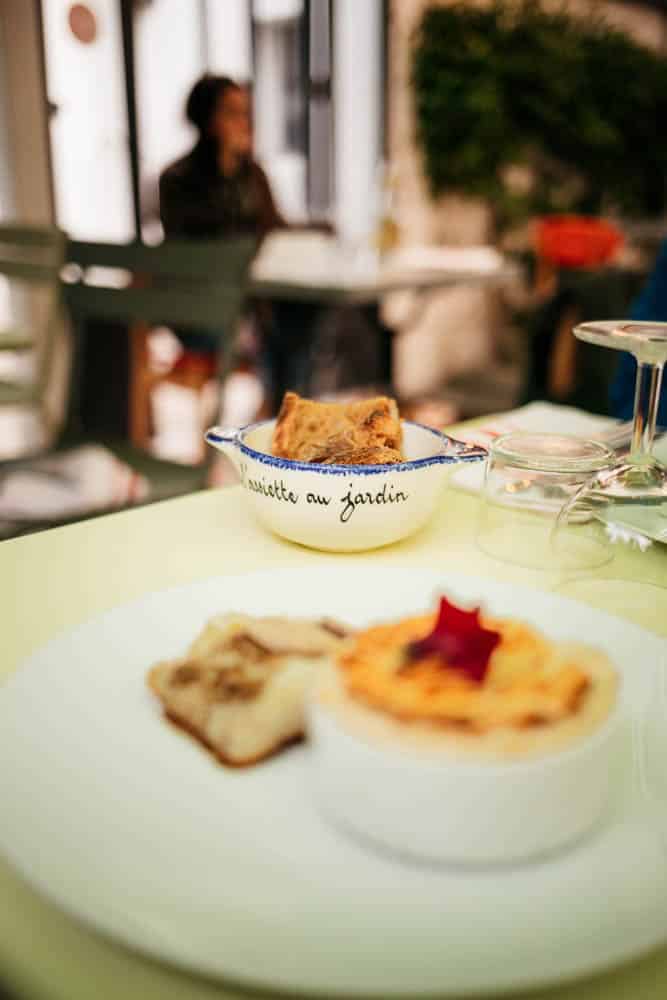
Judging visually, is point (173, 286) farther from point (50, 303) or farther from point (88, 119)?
point (88, 119)

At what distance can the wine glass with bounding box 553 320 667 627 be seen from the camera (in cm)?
73

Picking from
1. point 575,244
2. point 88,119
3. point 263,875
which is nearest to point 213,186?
point 88,119

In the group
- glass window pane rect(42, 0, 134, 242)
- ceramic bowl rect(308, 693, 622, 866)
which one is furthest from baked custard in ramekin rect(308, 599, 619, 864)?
glass window pane rect(42, 0, 134, 242)

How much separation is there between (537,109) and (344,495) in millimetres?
5508

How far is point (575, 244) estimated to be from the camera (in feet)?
15.7

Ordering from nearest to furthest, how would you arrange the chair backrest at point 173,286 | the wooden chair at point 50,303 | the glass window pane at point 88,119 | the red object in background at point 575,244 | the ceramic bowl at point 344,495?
the ceramic bowl at point 344,495 → the chair backrest at point 173,286 → the wooden chair at point 50,303 → the glass window pane at point 88,119 → the red object in background at point 575,244

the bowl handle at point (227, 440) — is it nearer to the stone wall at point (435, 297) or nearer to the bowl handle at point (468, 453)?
the bowl handle at point (468, 453)

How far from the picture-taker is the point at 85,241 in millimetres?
2074

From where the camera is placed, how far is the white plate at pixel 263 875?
33 centimetres

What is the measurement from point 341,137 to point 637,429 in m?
4.71

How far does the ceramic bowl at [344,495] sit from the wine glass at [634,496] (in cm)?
12

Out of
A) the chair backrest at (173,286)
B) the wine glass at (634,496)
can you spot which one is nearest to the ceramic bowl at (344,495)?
the wine glass at (634,496)

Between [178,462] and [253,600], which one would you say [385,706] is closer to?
[253,600]

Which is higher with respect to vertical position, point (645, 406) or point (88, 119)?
point (88, 119)
